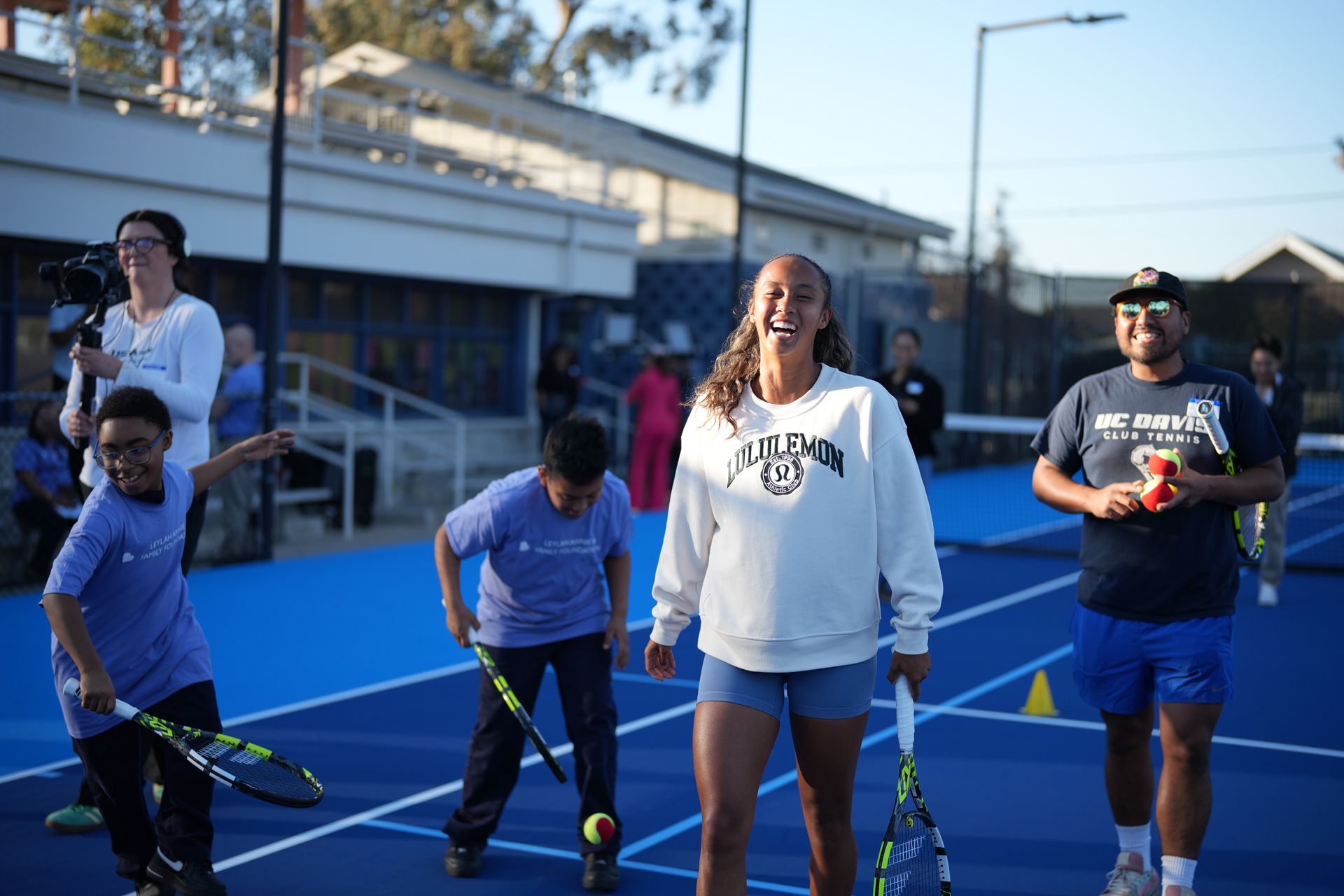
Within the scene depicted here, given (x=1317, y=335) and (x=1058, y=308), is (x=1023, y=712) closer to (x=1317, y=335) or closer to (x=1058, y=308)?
(x=1317, y=335)

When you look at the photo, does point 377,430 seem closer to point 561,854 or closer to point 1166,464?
point 561,854

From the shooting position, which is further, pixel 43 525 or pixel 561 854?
pixel 43 525

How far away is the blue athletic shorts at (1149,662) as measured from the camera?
4305 millimetres

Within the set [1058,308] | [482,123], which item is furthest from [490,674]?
[482,123]

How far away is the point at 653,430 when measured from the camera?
16000mm

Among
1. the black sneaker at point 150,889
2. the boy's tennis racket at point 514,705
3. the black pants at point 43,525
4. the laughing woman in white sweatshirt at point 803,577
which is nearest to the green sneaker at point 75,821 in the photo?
the black sneaker at point 150,889

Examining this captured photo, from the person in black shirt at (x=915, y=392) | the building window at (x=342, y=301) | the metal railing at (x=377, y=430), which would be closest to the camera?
the person in black shirt at (x=915, y=392)

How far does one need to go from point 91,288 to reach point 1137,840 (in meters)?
4.33

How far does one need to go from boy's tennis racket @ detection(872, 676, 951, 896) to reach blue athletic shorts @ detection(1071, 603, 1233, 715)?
115 centimetres

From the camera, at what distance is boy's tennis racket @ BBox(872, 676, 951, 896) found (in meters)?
→ 3.33

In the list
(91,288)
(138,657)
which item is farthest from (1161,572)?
(91,288)

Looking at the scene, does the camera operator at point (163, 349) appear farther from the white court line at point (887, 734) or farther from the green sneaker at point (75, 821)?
the white court line at point (887, 734)

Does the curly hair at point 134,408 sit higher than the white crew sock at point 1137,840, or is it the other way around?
the curly hair at point 134,408

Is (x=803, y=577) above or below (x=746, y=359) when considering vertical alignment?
below
